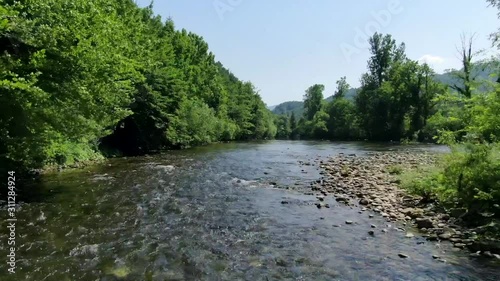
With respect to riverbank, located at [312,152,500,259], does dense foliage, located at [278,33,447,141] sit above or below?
above

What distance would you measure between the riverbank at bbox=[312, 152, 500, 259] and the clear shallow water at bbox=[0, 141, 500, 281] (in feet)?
2.28

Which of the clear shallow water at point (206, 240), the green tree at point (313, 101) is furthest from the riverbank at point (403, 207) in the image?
the green tree at point (313, 101)

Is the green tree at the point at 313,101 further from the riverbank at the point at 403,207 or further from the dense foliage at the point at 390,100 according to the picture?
the riverbank at the point at 403,207

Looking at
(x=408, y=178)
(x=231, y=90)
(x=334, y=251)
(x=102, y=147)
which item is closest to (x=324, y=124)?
(x=231, y=90)

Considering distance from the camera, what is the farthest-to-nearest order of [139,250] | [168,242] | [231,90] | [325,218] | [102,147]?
[231,90] < [102,147] < [325,218] < [168,242] < [139,250]

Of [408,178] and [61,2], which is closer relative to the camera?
[61,2]

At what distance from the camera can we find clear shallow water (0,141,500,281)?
8.27 meters

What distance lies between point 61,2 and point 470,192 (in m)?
18.1

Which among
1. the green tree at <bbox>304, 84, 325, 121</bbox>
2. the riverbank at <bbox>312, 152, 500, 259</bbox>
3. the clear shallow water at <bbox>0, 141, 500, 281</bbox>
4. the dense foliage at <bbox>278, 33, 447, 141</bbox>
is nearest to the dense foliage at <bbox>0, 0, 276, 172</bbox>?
the clear shallow water at <bbox>0, 141, 500, 281</bbox>

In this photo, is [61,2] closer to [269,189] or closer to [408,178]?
[269,189]

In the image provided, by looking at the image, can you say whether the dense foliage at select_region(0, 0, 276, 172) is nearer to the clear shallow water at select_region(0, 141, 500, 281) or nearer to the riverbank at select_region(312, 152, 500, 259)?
the clear shallow water at select_region(0, 141, 500, 281)

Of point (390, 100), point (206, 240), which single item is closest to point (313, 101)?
point (390, 100)

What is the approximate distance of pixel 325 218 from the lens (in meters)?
13.1

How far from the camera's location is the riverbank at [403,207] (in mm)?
10337
